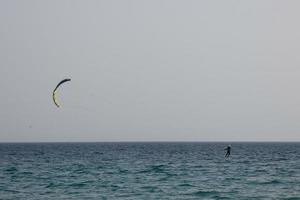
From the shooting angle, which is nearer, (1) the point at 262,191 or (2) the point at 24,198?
(2) the point at 24,198

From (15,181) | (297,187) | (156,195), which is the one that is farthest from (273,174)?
(15,181)

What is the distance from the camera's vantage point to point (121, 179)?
47938mm

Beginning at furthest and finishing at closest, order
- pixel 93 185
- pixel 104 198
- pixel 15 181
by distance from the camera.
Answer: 1. pixel 15 181
2. pixel 93 185
3. pixel 104 198

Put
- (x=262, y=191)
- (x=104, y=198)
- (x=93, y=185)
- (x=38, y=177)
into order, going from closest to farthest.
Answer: (x=104, y=198)
(x=262, y=191)
(x=93, y=185)
(x=38, y=177)

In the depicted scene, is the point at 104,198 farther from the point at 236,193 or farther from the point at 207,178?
the point at 207,178

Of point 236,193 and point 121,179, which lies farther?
point 121,179

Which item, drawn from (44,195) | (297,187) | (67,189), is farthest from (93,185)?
(297,187)

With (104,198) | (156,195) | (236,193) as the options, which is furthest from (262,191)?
(104,198)

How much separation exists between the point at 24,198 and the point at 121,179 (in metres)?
13.2

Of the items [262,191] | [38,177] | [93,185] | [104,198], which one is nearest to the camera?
[104,198]

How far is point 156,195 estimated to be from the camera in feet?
122

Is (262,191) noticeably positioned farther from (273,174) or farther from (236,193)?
(273,174)

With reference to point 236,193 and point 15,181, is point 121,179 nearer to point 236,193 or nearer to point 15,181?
point 15,181

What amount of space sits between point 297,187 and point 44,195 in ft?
58.7
